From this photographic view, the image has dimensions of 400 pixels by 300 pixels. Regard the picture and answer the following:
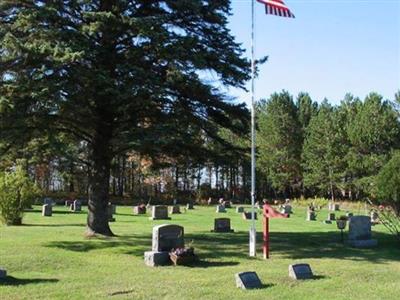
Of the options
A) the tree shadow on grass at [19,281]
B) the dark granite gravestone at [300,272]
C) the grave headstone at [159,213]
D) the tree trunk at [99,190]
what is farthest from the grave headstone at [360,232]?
the grave headstone at [159,213]

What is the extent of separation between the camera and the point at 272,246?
18469 millimetres

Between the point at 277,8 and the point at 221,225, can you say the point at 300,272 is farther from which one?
the point at 221,225

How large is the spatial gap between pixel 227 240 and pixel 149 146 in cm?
474

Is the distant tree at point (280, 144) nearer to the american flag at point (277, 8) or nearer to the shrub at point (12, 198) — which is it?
the shrub at point (12, 198)

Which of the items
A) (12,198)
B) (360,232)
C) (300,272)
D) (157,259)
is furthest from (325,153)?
(300,272)

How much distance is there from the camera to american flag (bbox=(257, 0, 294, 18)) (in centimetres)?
1627

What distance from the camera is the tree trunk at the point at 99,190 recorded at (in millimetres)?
20031

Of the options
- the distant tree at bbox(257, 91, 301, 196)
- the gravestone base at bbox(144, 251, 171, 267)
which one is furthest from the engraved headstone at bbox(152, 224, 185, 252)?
the distant tree at bbox(257, 91, 301, 196)

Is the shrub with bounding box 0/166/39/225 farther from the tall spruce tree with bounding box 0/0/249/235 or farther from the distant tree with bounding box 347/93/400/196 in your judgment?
the distant tree with bounding box 347/93/400/196

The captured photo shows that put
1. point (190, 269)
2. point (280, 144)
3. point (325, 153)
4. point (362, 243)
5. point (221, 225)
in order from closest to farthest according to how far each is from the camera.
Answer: point (190, 269)
point (362, 243)
point (221, 225)
point (325, 153)
point (280, 144)

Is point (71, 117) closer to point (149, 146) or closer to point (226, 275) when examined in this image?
point (149, 146)

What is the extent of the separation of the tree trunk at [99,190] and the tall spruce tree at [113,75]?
0.03 metres

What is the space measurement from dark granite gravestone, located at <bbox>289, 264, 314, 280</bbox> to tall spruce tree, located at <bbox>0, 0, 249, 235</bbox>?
6.24m

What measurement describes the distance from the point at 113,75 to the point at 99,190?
419 centimetres
